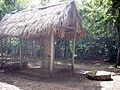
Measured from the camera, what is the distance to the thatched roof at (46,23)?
1082 cm

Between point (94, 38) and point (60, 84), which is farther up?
point (94, 38)

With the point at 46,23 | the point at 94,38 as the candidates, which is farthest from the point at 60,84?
the point at 94,38

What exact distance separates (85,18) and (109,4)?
258 inches

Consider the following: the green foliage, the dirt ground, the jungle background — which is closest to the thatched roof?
the dirt ground

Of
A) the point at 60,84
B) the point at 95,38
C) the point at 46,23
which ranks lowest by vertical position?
the point at 60,84

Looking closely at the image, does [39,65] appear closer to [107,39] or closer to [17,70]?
[17,70]

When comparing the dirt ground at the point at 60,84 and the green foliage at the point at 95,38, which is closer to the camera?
the dirt ground at the point at 60,84

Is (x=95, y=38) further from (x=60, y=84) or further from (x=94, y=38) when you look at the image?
(x=60, y=84)

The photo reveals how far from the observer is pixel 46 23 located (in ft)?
35.7

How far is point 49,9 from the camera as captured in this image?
41.0 ft

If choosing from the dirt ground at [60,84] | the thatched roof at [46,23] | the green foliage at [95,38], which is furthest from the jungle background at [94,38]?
the dirt ground at [60,84]

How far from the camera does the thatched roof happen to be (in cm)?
1082

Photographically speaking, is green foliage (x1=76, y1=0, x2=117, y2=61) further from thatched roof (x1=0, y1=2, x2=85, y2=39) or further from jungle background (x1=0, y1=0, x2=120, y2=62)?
thatched roof (x1=0, y1=2, x2=85, y2=39)

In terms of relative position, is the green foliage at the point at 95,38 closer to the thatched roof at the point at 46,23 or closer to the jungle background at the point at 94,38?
the jungle background at the point at 94,38
